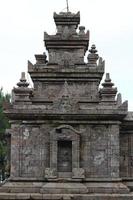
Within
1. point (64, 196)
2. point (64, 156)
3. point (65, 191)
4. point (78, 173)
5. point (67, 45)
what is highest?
point (67, 45)

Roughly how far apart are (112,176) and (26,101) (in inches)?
204

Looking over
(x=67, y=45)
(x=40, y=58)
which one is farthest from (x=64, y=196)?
(x=67, y=45)

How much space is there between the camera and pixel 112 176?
21672 mm

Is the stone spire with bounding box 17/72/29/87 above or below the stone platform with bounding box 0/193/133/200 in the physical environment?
above

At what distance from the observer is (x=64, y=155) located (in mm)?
22000

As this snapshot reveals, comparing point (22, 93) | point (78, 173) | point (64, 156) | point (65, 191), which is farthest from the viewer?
point (22, 93)

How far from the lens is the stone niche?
2152 cm

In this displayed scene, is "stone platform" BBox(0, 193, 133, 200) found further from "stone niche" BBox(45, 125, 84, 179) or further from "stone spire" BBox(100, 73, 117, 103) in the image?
"stone spire" BBox(100, 73, 117, 103)

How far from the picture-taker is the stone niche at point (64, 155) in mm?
21516

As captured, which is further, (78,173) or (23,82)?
(23,82)

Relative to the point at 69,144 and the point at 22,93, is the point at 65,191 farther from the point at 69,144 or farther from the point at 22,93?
the point at 22,93

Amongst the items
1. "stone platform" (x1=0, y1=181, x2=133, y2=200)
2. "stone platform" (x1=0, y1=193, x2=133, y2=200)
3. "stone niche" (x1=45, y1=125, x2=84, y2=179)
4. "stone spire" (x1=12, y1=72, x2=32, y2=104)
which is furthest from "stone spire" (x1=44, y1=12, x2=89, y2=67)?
"stone platform" (x1=0, y1=193, x2=133, y2=200)

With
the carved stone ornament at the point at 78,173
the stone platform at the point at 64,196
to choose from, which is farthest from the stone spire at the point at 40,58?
the stone platform at the point at 64,196

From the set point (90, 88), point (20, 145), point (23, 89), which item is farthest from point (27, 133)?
point (90, 88)
